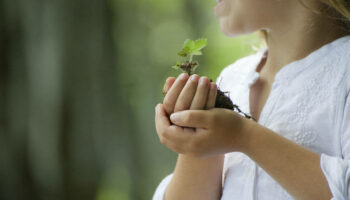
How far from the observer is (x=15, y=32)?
185 centimetres

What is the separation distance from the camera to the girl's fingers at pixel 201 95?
0.66 metres

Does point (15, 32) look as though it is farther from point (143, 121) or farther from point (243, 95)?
point (243, 95)

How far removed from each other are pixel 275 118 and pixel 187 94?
220 millimetres

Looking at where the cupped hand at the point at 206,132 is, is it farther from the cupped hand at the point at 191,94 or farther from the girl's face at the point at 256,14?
the girl's face at the point at 256,14

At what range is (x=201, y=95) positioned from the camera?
664 millimetres

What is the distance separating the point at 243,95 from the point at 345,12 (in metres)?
0.28

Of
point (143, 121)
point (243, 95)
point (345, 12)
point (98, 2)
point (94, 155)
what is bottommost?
point (94, 155)

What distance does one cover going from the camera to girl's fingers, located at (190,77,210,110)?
0.66 m

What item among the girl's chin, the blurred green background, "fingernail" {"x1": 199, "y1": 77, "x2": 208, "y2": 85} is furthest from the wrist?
the blurred green background

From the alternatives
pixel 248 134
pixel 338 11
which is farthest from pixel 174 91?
pixel 338 11

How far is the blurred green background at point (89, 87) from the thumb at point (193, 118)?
1.29 meters

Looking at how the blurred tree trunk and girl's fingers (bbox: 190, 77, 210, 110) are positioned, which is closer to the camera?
girl's fingers (bbox: 190, 77, 210, 110)

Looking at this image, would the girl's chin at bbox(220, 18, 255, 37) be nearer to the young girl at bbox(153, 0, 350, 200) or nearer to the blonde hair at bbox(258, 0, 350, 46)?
the young girl at bbox(153, 0, 350, 200)

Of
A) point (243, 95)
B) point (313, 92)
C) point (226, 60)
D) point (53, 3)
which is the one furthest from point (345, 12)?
point (53, 3)
